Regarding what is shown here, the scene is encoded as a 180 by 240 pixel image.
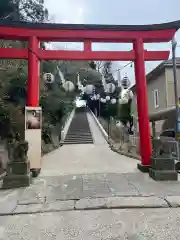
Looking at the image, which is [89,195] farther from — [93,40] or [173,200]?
[93,40]

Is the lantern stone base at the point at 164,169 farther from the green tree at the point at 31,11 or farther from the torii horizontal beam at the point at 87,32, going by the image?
the green tree at the point at 31,11

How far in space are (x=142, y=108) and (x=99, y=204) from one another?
14.4ft

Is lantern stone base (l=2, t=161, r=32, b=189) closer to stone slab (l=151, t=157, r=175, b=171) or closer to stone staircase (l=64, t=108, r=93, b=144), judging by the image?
stone slab (l=151, t=157, r=175, b=171)

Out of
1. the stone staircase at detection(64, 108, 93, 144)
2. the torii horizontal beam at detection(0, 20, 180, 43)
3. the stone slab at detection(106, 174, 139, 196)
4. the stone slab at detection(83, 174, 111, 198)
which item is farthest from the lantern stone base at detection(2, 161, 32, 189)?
the stone staircase at detection(64, 108, 93, 144)

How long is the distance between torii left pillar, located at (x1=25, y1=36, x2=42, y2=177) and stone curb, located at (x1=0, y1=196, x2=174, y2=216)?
110 inches

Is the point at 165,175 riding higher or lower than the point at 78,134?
lower

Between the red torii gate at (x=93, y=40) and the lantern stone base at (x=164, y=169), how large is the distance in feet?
3.49

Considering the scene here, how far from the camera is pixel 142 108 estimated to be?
8477 mm

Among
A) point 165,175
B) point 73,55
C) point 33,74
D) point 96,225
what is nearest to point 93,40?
point 73,55

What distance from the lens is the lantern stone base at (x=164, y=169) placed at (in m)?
7.02

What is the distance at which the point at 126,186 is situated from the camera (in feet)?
21.0

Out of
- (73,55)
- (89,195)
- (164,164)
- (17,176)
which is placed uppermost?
(73,55)

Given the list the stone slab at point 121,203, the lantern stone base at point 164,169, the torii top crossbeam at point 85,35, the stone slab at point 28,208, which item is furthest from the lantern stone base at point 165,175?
the torii top crossbeam at point 85,35

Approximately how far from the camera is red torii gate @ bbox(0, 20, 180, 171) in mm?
8125
